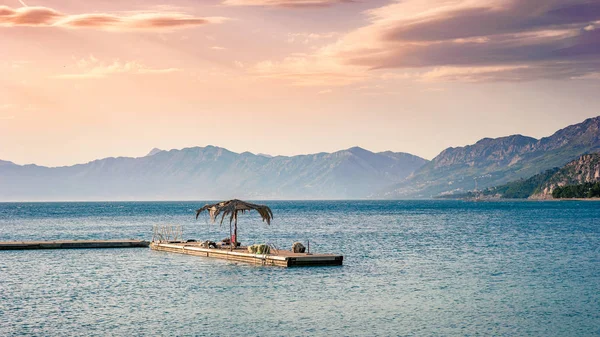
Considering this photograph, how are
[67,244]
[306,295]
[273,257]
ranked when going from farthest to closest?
[67,244] → [273,257] → [306,295]

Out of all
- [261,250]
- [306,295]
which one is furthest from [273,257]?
[306,295]

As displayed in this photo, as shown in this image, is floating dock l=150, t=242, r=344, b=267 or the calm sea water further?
floating dock l=150, t=242, r=344, b=267

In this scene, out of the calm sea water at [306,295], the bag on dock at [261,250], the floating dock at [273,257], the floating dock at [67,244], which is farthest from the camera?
the floating dock at [67,244]

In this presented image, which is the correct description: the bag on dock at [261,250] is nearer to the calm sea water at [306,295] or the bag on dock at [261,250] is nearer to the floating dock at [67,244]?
the calm sea water at [306,295]

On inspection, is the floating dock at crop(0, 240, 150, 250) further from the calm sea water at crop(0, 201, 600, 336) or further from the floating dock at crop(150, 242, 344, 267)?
the floating dock at crop(150, 242, 344, 267)

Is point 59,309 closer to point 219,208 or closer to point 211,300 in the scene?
point 211,300

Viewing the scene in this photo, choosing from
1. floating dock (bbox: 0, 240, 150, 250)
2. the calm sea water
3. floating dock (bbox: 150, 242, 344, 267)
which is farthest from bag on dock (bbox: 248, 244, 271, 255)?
floating dock (bbox: 0, 240, 150, 250)

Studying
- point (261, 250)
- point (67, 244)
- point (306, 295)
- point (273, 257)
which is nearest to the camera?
point (306, 295)

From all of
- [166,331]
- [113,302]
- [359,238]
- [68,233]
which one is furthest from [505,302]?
[68,233]

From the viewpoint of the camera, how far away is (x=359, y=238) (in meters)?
104

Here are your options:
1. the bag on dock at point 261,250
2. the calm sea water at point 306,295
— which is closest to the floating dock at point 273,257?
the bag on dock at point 261,250

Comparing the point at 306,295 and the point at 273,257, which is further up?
the point at 273,257

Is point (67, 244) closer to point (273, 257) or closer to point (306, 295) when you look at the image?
point (273, 257)

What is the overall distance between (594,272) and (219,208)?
1308 inches
